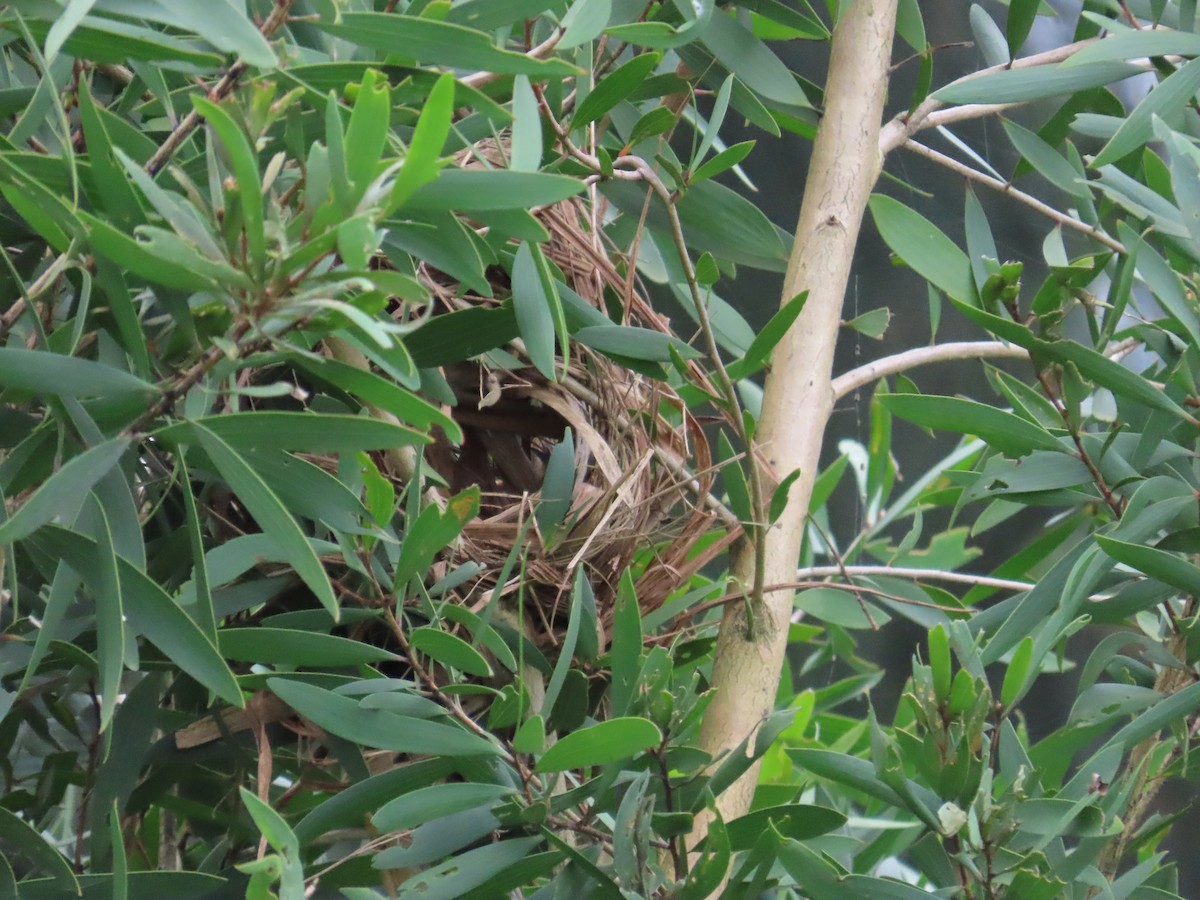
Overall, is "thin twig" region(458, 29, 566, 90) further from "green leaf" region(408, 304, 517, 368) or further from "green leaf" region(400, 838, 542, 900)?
"green leaf" region(400, 838, 542, 900)

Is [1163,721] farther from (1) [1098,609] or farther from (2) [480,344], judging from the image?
(2) [480,344]

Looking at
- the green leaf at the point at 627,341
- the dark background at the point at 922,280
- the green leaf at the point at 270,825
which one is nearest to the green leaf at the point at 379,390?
the green leaf at the point at 270,825

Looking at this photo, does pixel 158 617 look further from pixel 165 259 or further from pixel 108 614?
pixel 165 259

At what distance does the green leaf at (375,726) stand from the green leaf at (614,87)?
24 cm

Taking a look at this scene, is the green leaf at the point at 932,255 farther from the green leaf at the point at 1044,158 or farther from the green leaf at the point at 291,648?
the green leaf at the point at 291,648

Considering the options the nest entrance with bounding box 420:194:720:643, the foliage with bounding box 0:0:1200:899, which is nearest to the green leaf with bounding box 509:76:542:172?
the foliage with bounding box 0:0:1200:899

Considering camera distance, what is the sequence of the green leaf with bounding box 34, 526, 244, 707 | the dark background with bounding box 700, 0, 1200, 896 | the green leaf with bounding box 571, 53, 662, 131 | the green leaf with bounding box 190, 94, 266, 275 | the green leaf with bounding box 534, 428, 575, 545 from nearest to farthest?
the green leaf with bounding box 190, 94, 266, 275, the green leaf with bounding box 34, 526, 244, 707, the green leaf with bounding box 571, 53, 662, 131, the green leaf with bounding box 534, 428, 575, 545, the dark background with bounding box 700, 0, 1200, 896

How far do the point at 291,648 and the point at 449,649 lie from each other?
0.06 m

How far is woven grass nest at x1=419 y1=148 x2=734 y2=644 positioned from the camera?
1.88 ft

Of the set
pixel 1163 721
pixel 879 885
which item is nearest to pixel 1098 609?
pixel 1163 721

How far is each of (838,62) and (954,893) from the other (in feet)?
1.42

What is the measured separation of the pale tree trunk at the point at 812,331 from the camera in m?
0.58

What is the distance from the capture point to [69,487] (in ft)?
1.00

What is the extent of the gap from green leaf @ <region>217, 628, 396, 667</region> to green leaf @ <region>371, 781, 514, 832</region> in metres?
0.05
